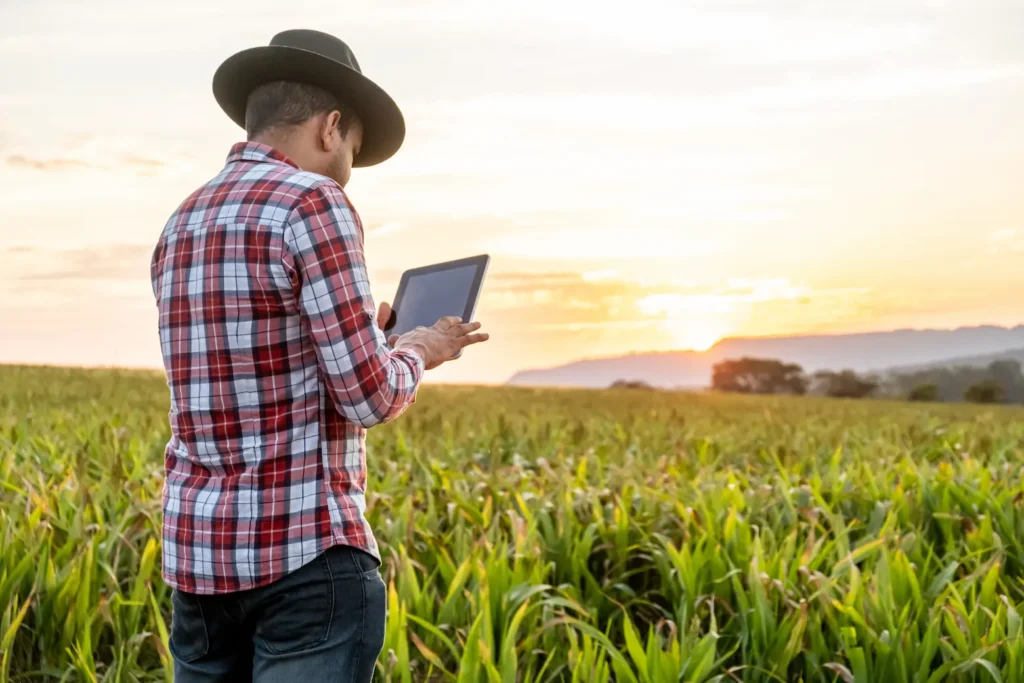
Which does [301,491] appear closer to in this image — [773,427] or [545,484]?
[545,484]

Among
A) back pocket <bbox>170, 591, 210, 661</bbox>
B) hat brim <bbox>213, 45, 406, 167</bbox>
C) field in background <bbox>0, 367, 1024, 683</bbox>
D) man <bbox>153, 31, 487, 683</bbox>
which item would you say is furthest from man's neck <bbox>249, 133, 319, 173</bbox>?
field in background <bbox>0, 367, 1024, 683</bbox>

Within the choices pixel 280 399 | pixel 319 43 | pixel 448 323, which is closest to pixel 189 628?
pixel 280 399

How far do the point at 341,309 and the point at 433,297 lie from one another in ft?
1.86

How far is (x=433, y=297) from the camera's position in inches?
104

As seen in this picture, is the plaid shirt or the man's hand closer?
the plaid shirt

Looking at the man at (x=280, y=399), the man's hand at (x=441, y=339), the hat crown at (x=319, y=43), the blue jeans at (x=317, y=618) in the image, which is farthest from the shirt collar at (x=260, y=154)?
the blue jeans at (x=317, y=618)

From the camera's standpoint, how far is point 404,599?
3.74 metres

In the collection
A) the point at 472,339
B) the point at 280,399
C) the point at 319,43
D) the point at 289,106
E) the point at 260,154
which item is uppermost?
the point at 319,43

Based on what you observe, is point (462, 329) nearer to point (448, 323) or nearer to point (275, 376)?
point (448, 323)

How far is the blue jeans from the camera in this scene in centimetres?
220

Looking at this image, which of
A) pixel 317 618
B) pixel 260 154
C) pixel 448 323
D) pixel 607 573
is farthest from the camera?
pixel 607 573

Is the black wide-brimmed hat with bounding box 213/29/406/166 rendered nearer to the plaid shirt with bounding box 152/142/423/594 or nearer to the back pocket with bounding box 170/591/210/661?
the plaid shirt with bounding box 152/142/423/594

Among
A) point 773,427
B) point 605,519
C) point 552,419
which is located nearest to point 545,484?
point 605,519

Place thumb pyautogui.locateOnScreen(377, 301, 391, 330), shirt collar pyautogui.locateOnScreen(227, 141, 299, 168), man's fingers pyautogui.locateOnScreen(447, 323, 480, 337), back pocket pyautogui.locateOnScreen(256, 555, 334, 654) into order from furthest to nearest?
thumb pyautogui.locateOnScreen(377, 301, 391, 330) → man's fingers pyautogui.locateOnScreen(447, 323, 480, 337) → shirt collar pyautogui.locateOnScreen(227, 141, 299, 168) → back pocket pyautogui.locateOnScreen(256, 555, 334, 654)
